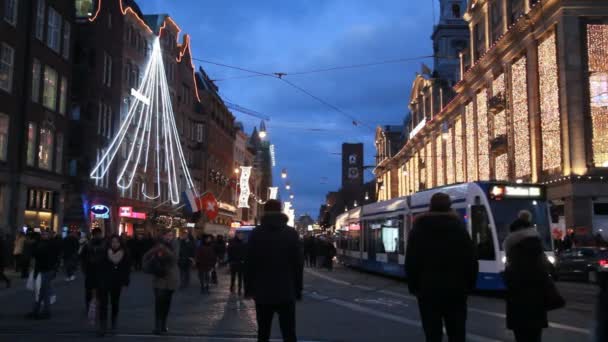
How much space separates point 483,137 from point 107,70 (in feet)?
88.7

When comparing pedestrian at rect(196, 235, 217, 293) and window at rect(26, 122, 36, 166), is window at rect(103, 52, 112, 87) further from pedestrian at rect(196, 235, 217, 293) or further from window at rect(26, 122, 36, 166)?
pedestrian at rect(196, 235, 217, 293)

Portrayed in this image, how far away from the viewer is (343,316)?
44.8 ft

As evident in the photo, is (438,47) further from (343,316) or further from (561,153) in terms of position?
(343,316)

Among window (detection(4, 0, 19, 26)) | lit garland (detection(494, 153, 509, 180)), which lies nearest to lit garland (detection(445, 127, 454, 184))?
lit garland (detection(494, 153, 509, 180))

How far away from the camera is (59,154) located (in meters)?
36.8

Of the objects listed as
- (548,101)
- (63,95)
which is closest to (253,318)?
(63,95)

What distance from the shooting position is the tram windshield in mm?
18781

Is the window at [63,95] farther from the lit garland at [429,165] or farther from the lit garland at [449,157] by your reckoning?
the lit garland at [429,165]

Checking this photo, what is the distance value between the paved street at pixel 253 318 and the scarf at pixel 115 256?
1.18 m

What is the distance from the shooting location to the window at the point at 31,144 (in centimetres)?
3284

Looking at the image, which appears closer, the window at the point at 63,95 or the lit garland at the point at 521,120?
the window at the point at 63,95

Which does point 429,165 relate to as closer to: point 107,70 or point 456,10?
point 456,10

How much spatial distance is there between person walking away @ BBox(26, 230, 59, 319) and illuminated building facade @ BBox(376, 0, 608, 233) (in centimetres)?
2660

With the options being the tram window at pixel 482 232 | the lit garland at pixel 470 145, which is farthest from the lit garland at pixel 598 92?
the tram window at pixel 482 232
